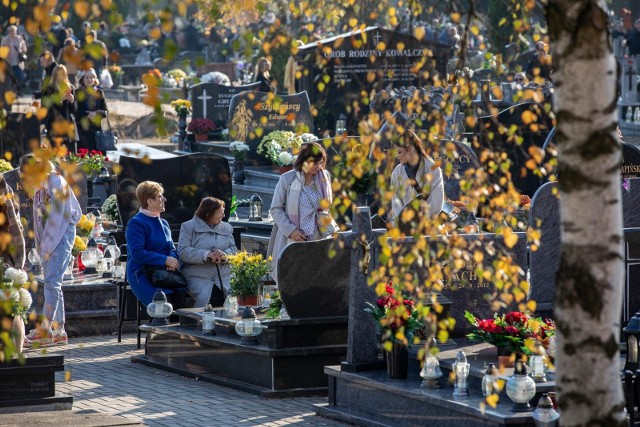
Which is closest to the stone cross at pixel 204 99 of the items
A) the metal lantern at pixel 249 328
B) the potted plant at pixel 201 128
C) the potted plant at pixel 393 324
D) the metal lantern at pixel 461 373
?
the potted plant at pixel 201 128

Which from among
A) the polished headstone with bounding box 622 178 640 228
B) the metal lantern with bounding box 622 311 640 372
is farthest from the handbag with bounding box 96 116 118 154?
the metal lantern with bounding box 622 311 640 372

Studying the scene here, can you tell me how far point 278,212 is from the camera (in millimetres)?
13422

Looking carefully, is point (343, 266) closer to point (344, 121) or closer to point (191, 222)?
point (191, 222)

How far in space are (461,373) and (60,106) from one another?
1518cm

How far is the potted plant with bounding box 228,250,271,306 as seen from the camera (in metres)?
13.1

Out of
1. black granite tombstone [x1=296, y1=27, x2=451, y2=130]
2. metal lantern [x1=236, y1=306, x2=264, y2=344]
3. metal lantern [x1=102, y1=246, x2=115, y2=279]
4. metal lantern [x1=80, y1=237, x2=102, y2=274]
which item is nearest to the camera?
metal lantern [x1=236, y1=306, x2=264, y2=344]

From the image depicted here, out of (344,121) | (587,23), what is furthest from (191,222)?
(344,121)

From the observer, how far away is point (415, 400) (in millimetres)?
10336

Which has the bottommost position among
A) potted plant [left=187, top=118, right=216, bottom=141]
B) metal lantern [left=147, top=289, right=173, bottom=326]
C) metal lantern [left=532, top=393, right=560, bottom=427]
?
metal lantern [left=532, top=393, right=560, bottom=427]

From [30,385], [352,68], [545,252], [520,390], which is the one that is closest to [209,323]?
[30,385]

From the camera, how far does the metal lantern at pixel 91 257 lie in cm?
1598

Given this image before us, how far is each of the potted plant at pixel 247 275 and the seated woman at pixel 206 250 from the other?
411 mm

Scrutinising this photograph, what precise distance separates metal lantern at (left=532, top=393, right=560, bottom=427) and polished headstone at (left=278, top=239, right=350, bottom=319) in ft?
9.50

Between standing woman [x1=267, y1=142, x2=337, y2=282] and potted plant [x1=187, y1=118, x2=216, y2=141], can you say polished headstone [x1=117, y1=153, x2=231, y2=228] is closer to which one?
standing woman [x1=267, y1=142, x2=337, y2=282]
